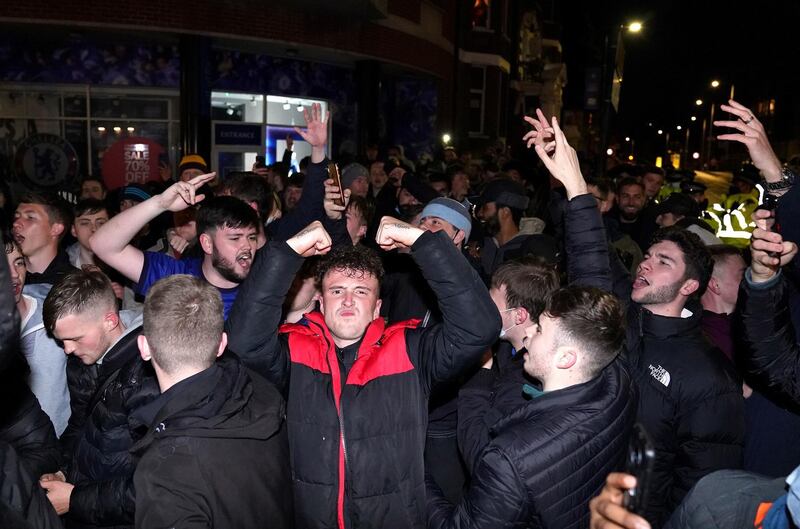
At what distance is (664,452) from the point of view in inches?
127

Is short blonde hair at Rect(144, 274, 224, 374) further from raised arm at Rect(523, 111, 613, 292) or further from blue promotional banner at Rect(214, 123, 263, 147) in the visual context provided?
blue promotional banner at Rect(214, 123, 263, 147)

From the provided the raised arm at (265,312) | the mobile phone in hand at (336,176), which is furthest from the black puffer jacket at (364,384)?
the mobile phone in hand at (336,176)

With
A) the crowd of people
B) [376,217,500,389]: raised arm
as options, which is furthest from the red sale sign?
[376,217,500,389]: raised arm

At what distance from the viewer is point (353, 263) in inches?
131

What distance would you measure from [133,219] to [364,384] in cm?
206

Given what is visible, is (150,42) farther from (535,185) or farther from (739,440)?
(739,440)

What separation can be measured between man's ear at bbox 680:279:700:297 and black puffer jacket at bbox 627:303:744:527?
1.63ft

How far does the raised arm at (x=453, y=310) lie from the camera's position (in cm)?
301

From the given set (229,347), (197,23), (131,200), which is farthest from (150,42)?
(229,347)

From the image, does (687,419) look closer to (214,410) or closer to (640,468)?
(640,468)

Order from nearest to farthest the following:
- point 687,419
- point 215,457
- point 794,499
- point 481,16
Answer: point 794,499, point 215,457, point 687,419, point 481,16

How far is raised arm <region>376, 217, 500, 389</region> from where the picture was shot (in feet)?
9.86

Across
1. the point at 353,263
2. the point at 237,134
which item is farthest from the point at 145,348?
the point at 237,134

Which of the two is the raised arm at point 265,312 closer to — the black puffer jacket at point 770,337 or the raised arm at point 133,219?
the raised arm at point 133,219
